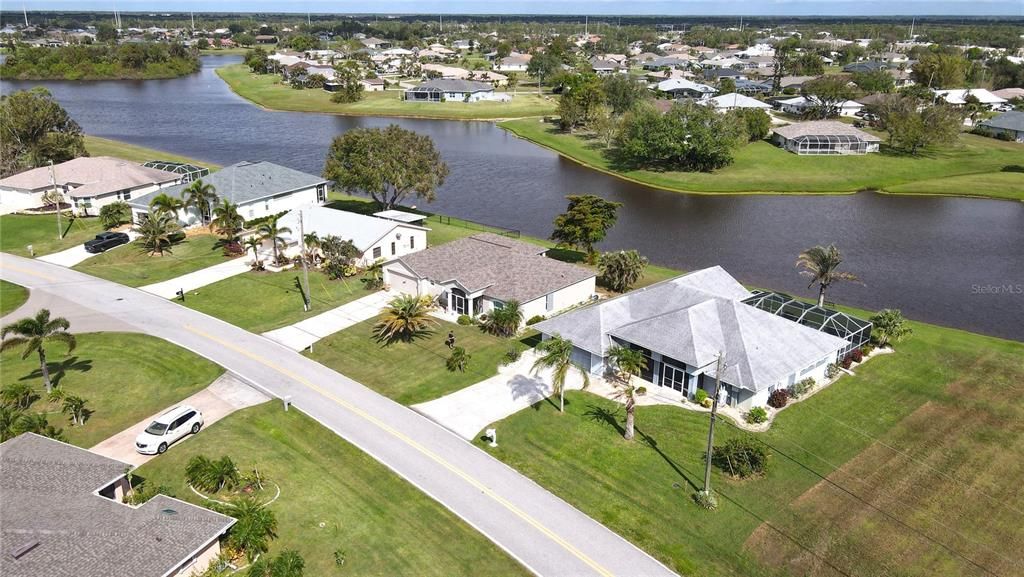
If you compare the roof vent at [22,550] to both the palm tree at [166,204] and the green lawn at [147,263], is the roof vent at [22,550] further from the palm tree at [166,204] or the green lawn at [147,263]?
the palm tree at [166,204]

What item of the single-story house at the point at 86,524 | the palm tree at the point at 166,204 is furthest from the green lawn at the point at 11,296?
the single-story house at the point at 86,524

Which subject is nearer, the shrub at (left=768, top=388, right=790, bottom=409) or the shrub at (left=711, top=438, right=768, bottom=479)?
the shrub at (left=711, top=438, right=768, bottom=479)

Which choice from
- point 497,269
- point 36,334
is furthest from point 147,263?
point 497,269

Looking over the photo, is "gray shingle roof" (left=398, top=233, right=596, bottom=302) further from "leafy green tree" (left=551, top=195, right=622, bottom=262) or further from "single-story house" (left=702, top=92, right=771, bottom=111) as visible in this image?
"single-story house" (left=702, top=92, right=771, bottom=111)

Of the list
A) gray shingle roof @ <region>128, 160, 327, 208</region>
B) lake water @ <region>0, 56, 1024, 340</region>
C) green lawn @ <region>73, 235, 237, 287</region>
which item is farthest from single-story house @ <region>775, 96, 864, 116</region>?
green lawn @ <region>73, 235, 237, 287</region>

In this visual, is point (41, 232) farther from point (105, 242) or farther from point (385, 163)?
point (385, 163)
